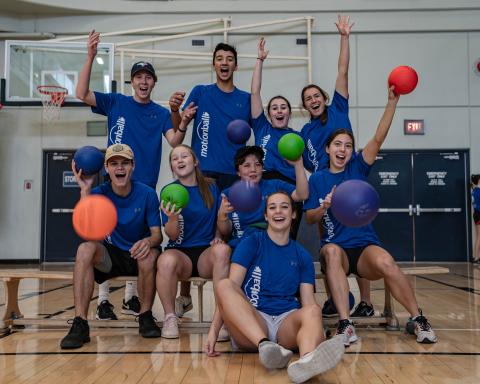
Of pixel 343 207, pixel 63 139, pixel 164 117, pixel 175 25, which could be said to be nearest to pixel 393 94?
pixel 343 207

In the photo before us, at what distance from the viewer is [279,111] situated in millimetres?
3789

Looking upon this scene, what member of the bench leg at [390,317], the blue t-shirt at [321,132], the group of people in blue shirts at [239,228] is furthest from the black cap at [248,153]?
the bench leg at [390,317]

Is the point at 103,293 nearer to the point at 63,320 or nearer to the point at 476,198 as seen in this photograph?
the point at 63,320

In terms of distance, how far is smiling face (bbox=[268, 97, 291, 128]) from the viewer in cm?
379

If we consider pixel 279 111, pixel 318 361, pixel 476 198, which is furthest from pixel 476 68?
pixel 318 361

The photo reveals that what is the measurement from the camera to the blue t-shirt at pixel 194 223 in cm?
349

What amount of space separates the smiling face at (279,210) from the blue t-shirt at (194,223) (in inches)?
31.7

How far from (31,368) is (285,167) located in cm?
218

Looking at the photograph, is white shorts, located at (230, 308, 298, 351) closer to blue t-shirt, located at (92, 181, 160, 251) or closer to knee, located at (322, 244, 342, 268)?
knee, located at (322, 244, 342, 268)

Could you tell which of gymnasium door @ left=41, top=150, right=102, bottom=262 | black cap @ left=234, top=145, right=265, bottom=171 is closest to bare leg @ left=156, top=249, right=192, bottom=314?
black cap @ left=234, top=145, right=265, bottom=171

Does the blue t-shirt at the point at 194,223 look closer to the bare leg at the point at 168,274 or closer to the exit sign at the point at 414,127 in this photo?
the bare leg at the point at 168,274

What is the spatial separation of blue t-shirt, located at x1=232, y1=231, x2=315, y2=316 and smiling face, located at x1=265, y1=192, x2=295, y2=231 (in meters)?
0.15

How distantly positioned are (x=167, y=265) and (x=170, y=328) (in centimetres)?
40

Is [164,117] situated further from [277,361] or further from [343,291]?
[277,361]
